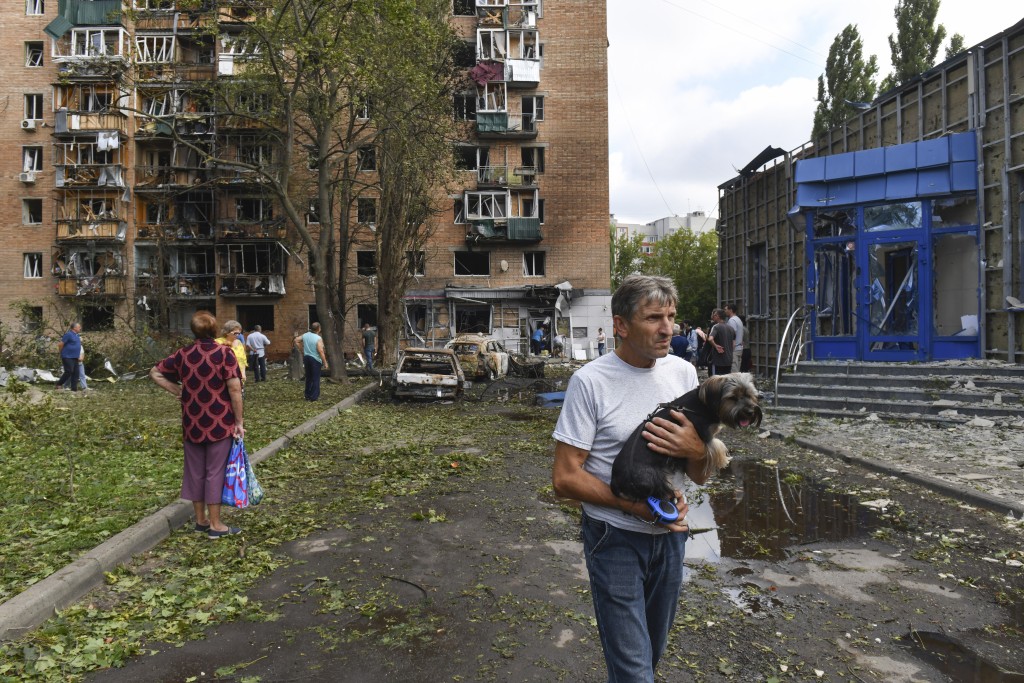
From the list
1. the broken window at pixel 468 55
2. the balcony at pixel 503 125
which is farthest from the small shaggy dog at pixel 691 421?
the broken window at pixel 468 55

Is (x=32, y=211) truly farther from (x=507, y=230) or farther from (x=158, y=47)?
(x=507, y=230)

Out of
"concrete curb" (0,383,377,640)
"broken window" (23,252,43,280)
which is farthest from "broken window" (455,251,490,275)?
"concrete curb" (0,383,377,640)

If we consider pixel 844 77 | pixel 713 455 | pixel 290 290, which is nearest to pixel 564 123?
pixel 844 77

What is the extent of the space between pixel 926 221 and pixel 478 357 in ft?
45.8

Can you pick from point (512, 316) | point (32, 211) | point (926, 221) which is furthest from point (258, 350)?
point (32, 211)

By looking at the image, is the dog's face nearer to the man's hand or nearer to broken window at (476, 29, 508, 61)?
the man's hand

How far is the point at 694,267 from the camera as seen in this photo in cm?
7044

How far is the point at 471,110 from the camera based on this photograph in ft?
140

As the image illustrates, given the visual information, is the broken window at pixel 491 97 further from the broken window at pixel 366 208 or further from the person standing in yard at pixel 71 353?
the person standing in yard at pixel 71 353

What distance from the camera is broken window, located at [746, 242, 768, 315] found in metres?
23.0

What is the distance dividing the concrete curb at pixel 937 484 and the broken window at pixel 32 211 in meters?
44.8

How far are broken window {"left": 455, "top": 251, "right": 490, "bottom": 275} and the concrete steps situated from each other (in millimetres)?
27544

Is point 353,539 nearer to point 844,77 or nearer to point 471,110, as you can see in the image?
point 471,110

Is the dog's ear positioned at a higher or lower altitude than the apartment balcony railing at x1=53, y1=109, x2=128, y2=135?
lower
